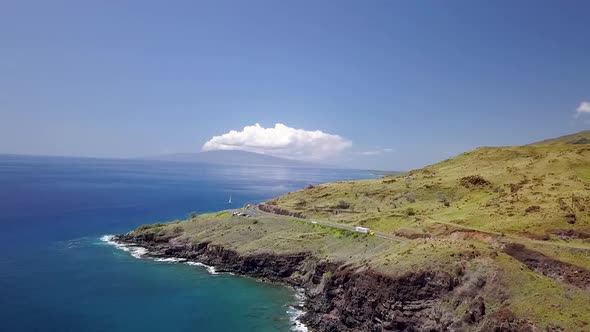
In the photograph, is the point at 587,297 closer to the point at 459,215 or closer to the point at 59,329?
the point at 459,215

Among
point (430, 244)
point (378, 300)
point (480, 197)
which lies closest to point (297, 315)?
point (378, 300)

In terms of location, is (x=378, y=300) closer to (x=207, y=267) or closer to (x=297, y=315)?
(x=297, y=315)

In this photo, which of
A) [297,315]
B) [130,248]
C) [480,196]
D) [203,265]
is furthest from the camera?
[130,248]

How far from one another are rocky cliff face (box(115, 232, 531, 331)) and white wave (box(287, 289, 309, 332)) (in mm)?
1193

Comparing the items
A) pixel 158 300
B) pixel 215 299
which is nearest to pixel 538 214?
pixel 215 299

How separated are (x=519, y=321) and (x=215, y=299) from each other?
49.2 m

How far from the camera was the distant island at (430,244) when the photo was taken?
52781mm

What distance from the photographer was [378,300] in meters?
60.9

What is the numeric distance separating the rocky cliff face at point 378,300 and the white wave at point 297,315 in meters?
1.19

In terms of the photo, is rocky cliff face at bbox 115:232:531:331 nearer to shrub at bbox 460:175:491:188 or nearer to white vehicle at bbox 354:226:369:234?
white vehicle at bbox 354:226:369:234

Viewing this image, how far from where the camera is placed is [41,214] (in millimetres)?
150375

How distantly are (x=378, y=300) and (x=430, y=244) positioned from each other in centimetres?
1286

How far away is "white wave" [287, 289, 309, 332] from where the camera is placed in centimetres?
6232

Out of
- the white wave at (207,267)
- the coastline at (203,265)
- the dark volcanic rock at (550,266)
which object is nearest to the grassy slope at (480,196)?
the dark volcanic rock at (550,266)
